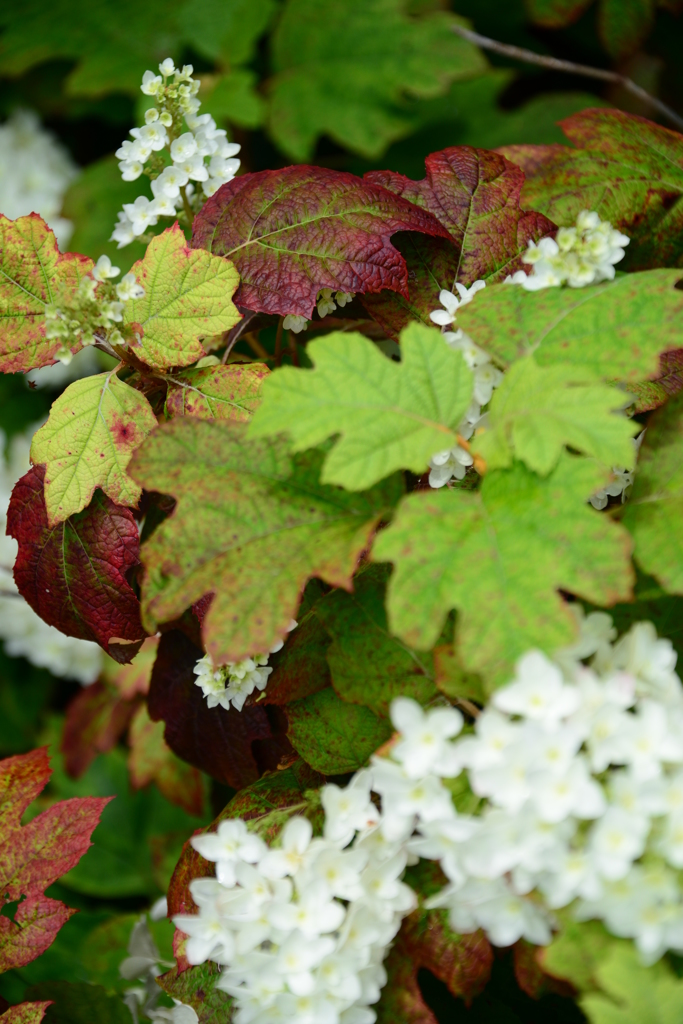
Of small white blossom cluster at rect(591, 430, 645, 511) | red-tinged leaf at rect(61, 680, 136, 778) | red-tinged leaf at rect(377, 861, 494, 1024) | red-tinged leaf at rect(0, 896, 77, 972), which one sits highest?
small white blossom cluster at rect(591, 430, 645, 511)

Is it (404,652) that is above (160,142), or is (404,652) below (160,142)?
below

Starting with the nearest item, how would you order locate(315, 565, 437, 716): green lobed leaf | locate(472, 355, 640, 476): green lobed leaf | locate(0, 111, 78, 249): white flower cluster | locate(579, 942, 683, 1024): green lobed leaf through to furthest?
locate(579, 942, 683, 1024): green lobed leaf → locate(472, 355, 640, 476): green lobed leaf → locate(315, 565, 437, 716): green lobed leaf → locate(0, 111, 78, 249): white flower cluster

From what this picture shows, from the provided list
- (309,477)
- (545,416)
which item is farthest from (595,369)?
(309,477)

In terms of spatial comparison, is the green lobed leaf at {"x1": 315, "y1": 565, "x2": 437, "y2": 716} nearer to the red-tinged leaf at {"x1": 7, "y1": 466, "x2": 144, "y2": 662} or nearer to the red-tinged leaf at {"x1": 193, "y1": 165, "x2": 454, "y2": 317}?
the red-tinged leaf at {"x1": 7, "y1": 466, "x2": 144, "y2": 662}

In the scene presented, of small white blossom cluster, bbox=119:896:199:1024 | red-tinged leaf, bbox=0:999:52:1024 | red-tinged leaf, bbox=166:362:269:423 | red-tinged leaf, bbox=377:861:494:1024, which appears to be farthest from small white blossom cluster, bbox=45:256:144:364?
small white blossom cluster, bbox=119:896:199:1024

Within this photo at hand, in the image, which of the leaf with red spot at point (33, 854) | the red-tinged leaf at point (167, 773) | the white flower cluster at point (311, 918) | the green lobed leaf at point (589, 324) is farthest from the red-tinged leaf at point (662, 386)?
the red-tinged leaf at point (167, 773)

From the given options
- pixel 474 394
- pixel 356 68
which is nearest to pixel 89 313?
pixel 474 394

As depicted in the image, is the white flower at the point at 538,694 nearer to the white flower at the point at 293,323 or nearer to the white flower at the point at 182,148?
the white flower at the point at 293,323

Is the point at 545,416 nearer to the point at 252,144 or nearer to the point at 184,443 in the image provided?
the point at 184,443
